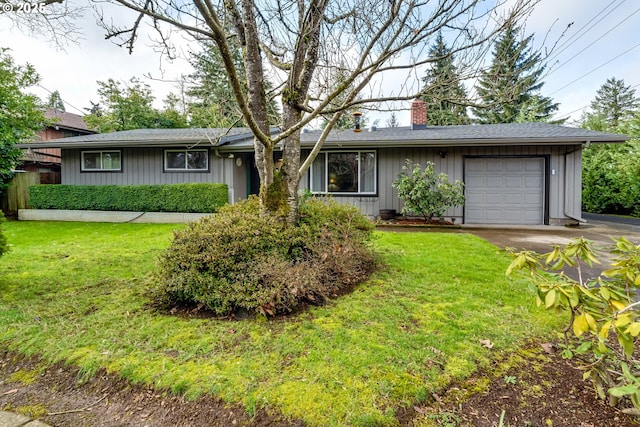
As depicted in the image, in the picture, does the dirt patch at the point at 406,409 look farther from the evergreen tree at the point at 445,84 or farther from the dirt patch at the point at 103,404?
the evergreen tree at the point at 445,84

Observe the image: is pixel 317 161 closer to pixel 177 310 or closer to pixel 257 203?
pixel 257 203

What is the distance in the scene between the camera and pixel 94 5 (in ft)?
10.9

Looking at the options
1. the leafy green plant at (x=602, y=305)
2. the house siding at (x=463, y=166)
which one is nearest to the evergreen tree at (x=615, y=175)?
the house siding at (x=463, y=166)

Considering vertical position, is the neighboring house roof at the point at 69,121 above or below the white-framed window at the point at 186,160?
above

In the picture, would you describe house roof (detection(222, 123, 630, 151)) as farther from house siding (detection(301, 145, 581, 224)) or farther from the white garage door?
the white garage door

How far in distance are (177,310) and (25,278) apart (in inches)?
106

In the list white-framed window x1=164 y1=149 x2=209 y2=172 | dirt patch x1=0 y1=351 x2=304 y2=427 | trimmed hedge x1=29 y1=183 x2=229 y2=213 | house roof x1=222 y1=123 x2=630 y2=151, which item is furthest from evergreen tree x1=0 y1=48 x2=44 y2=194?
dirt patch x1=0 y1=351 x2=304 y2=427

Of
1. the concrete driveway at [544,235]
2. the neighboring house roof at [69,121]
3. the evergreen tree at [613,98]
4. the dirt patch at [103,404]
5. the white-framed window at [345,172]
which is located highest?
the evergreen tree at [613,98]

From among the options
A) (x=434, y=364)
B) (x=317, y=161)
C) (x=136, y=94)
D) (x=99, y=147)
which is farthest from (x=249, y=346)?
(x=136, y=94)

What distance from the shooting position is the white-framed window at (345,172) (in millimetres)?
10531

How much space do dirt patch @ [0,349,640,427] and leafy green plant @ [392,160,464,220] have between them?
280 inches

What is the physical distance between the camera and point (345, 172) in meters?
10.7

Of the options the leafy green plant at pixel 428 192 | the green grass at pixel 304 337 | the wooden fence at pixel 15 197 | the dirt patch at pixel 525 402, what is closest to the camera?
the dirt patch at pixel 525 402

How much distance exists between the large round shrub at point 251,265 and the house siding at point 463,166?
4901 mm
